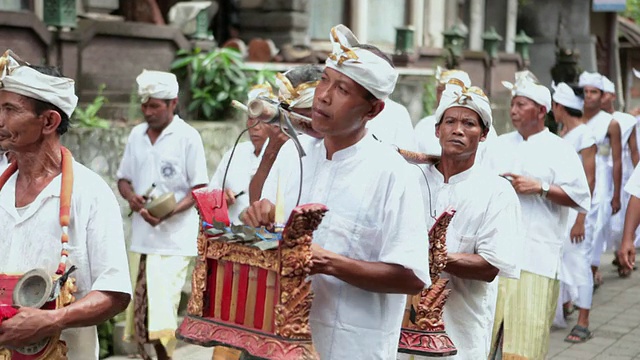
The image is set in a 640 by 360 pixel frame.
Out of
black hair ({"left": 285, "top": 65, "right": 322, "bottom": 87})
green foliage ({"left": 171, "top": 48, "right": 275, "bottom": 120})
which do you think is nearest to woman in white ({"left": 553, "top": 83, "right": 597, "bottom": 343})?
green foliage ({"left": 171, "top": 48, "right": 275, "bottom": 120})

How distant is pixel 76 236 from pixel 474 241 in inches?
87.8

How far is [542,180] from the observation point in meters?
7.71

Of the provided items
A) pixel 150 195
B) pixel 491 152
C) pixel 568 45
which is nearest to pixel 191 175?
pixel 150 195

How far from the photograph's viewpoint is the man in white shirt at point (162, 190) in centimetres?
860

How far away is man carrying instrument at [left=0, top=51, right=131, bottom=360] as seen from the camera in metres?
4.23

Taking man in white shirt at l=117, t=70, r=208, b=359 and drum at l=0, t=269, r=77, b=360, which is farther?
man in white shirt at l=117, t=70, r=208, b=359

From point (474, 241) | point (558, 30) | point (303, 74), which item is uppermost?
point (558, 30)

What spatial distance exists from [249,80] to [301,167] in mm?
8017

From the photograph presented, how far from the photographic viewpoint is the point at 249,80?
39.5 ft

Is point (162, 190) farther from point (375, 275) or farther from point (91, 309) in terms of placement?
point (375, 275)

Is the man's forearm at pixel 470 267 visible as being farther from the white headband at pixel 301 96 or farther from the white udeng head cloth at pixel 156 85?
the white udeng head cloth at pixel 156 85

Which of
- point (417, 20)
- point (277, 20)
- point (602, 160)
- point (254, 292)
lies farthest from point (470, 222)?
point (417, 20)

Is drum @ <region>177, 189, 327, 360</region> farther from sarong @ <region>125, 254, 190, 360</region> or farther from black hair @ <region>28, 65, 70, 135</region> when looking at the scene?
sarong @ <region>125, 254, 190, 360</region>

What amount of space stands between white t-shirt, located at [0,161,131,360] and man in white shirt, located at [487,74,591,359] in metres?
3.84
